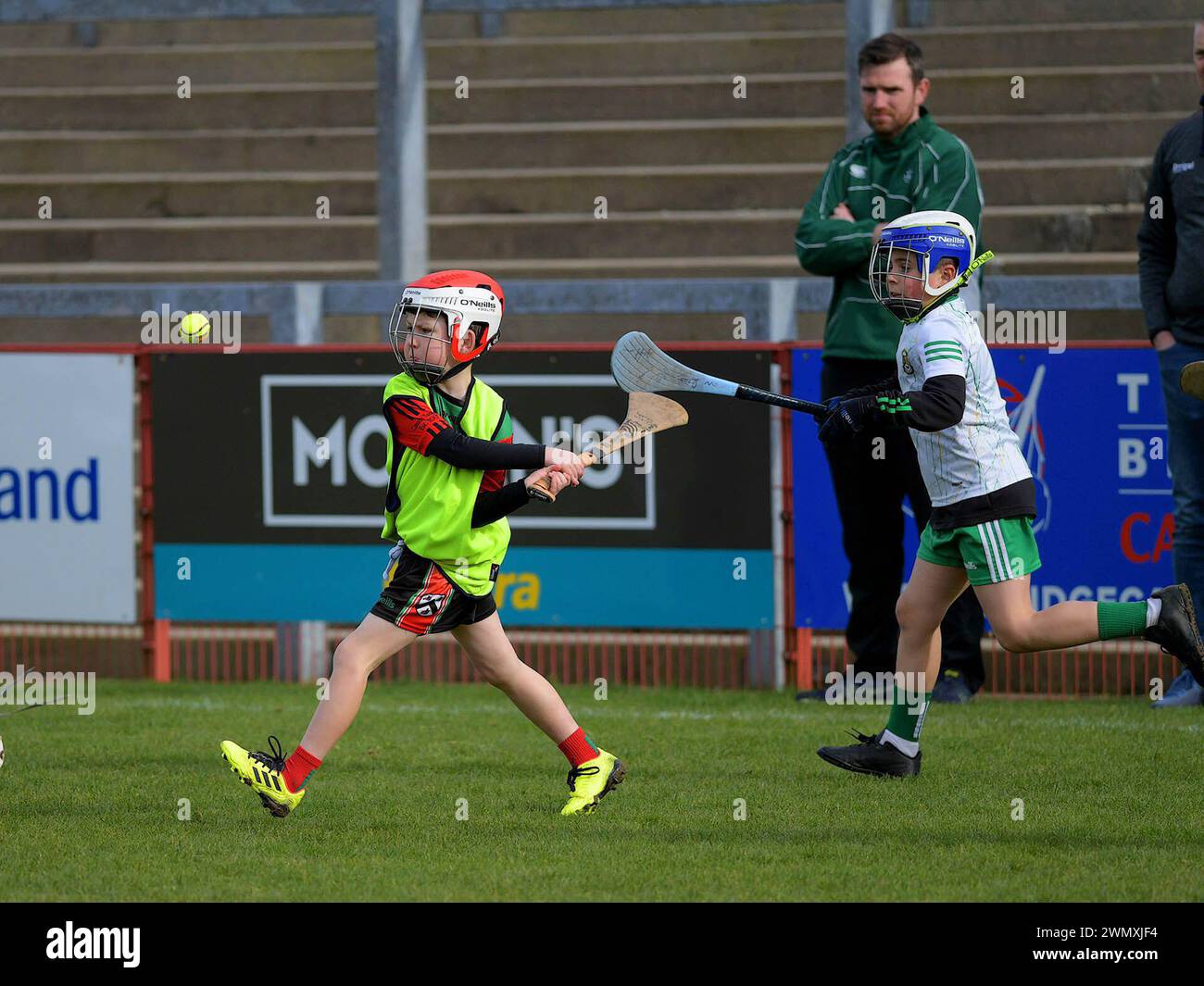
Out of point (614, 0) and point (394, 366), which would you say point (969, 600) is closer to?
point (394, 366)

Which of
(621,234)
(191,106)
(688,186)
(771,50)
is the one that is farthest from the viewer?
(191,106)

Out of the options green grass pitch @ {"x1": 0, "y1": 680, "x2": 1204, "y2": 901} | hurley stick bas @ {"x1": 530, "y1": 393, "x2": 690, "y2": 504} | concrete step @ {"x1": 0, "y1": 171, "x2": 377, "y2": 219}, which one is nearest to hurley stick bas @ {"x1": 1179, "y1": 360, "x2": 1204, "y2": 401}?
green grass pitch @ {"x1": 0, "y1": 680, "x2": 1204, "y2": 901}

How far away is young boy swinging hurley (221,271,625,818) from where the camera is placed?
5.25m

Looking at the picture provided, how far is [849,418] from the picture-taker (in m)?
5.23

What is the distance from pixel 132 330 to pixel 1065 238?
6142 mm

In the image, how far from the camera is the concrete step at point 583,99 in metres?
13.1

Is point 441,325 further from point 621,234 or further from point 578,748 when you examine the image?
point 621,234

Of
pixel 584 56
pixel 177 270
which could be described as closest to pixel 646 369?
pixel 177 270

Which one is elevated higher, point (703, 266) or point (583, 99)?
point (583, 99)

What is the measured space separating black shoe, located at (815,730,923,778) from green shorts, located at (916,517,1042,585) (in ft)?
2.17

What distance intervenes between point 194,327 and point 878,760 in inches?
166

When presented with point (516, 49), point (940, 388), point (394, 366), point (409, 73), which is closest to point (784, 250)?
point (516, 49)

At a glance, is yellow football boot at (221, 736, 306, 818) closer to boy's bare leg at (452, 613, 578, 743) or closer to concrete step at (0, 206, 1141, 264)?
boy's bare leg at (452, 613, 578, 743)
